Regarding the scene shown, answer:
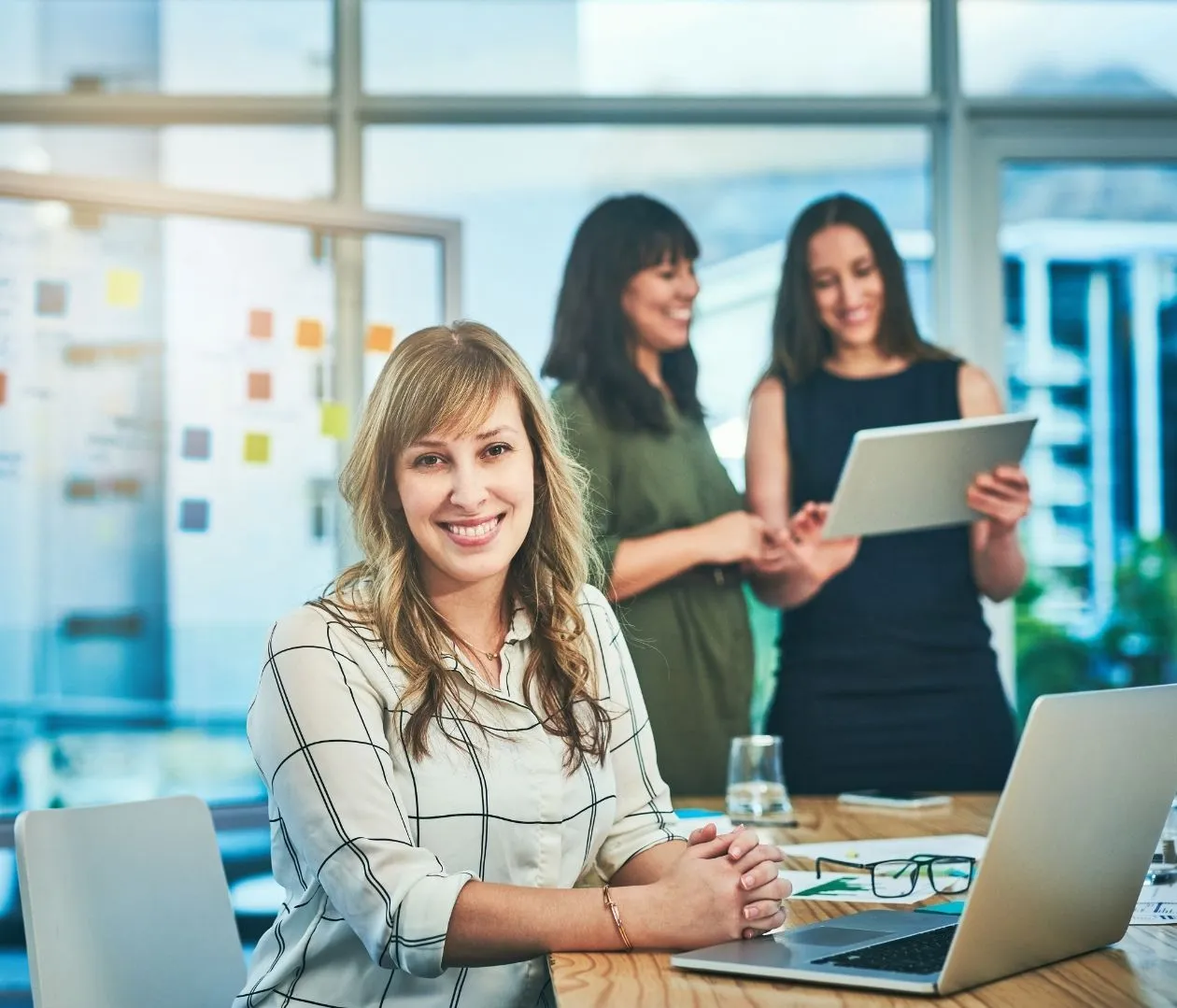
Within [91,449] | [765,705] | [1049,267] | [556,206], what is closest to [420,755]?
[765,705]

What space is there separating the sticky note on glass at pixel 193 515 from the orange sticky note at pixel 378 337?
1.97 ft

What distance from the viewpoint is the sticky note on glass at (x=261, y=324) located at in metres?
3.75

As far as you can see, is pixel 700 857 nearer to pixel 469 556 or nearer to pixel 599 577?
pixel 469 556

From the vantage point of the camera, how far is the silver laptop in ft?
3.61

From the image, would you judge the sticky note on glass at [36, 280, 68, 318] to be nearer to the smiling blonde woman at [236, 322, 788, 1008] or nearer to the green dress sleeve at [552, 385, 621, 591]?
the green dress sleeve at [552, 385, 621, 591]

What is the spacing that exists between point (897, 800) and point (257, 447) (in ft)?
6.74

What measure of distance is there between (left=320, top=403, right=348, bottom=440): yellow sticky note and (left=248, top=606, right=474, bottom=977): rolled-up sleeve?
2.34m

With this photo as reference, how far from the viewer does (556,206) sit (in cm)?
395

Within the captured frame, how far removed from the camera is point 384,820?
139 centimetres

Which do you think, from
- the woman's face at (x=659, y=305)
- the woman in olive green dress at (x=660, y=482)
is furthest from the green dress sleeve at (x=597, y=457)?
the woman's face at (x=659, y=305)

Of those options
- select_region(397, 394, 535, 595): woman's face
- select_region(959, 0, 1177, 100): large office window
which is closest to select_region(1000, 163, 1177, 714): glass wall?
select_region(959, 0, 1177, 100): large office window

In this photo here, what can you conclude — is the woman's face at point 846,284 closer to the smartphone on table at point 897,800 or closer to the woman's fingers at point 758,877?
the smartphone on table at point 897,800

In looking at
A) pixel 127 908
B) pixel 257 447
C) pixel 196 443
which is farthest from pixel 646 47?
pixel 127 908

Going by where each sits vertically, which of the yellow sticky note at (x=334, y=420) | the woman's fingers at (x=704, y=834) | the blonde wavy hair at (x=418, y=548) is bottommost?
the woman's fingers at (x=704, y=834)
